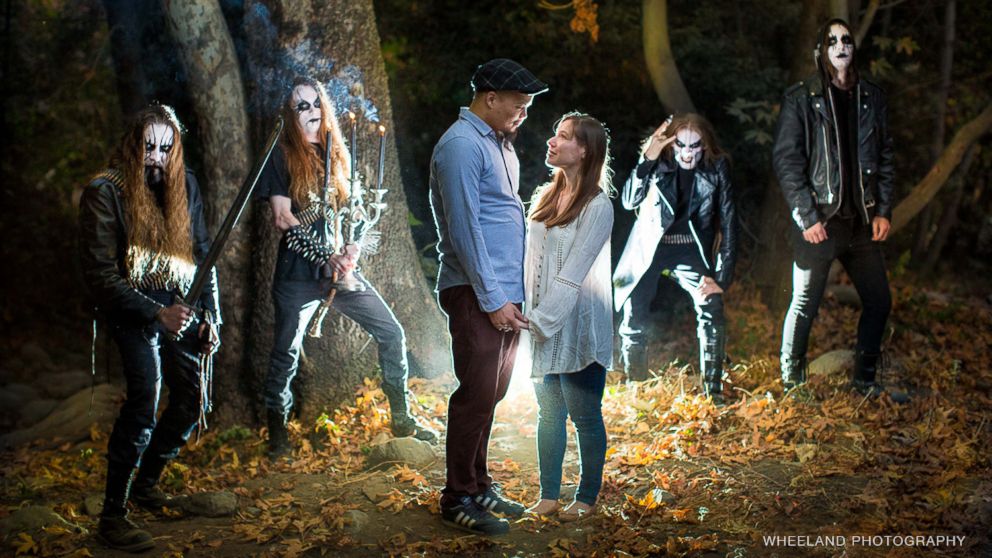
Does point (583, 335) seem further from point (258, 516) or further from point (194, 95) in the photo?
point (194, 95)

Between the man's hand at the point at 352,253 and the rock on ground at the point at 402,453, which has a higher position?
the man's hand at the point at 352,253

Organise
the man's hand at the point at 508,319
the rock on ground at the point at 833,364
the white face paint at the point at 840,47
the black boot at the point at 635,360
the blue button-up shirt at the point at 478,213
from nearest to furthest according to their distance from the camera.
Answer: the blue button-up shirt at the point at 478,213
the man's hand at the point at 508,319
the white face paint at the point at 840,47
the black boot at the point at 635,360
the rock on ground at the point at 833,364

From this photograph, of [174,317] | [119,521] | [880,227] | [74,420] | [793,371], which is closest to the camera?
[119,521]

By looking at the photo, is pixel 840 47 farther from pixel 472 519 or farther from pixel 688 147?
pixel 472 519

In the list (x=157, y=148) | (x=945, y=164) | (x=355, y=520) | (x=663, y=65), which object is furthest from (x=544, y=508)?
(x=945, y=164)

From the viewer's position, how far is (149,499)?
19.5ft

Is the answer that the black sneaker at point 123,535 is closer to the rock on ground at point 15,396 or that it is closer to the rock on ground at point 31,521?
the rock on ground at point 31,521

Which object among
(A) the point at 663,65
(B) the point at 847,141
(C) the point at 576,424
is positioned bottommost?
(C) the point at 576,424

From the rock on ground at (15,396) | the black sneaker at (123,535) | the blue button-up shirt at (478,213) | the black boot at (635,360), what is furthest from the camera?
the rock on ground at (15,396)

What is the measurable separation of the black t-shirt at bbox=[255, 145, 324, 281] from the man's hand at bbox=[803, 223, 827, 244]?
11.6 feet

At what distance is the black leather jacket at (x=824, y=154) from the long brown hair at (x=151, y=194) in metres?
4.33

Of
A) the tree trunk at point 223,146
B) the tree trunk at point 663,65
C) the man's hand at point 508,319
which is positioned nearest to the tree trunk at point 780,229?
the tree trunk at point 663,65

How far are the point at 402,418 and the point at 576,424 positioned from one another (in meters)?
1.88

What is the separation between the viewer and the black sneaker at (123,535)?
543 cm
